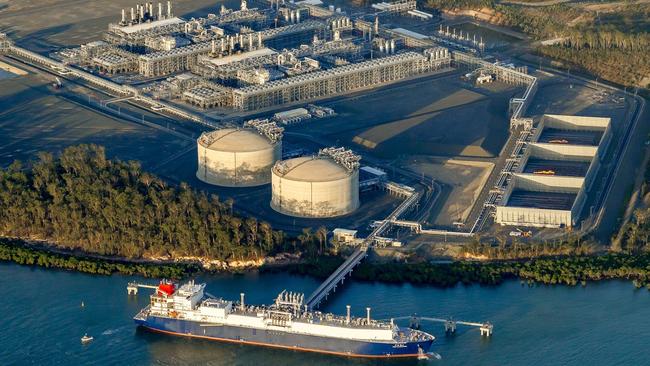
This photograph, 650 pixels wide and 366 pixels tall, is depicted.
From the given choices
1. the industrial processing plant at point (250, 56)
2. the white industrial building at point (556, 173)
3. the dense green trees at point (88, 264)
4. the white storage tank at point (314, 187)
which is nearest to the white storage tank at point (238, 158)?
the white storage tank at point (314, 187)

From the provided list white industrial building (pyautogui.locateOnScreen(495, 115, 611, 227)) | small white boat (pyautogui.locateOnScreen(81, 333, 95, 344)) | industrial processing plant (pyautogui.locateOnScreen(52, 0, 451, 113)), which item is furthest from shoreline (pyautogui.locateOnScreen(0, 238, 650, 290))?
industrial processing plant (pyautogui.locateOnScreen(52, 0, 451, 113))

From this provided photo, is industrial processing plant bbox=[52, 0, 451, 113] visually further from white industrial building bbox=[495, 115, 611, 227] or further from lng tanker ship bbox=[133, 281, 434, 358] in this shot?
lng tanker ship bbox=[133, 281, 434, 358]

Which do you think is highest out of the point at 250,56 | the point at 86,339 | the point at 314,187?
the point at 314,187

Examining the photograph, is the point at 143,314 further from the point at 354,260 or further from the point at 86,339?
the point at 354,260

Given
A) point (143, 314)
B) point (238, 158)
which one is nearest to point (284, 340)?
point (143, 314)

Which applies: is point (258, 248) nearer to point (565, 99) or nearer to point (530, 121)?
point (530, 121)

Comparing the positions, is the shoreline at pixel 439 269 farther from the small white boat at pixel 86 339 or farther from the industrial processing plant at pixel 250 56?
the industrial processing plant at pixel 250 56
